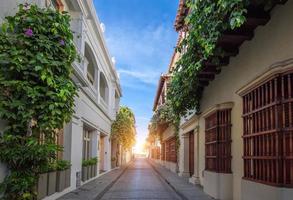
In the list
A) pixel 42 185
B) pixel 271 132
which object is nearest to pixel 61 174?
pixel 42 185

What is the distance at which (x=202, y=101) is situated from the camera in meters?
16.9

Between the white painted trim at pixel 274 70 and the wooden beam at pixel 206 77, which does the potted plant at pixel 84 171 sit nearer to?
the wooden beam at pixel 206 77

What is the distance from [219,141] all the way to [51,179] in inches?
197

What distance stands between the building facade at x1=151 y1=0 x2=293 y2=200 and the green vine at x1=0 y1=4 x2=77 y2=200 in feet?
13.0

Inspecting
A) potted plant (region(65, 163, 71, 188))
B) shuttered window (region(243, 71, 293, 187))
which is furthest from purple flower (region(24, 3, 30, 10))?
potted plant (region(65, 163, 71, 188))

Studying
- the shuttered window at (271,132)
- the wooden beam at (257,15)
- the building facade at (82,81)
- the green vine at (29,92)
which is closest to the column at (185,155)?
the building facade at (82,81)

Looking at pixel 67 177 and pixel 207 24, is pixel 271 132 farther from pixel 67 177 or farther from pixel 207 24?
pixel 67 177

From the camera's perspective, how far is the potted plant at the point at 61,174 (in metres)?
12.9

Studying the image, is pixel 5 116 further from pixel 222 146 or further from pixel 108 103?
pixel 108 103

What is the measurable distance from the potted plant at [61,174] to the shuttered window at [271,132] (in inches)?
223

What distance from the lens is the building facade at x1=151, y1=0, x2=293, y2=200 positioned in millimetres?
7668

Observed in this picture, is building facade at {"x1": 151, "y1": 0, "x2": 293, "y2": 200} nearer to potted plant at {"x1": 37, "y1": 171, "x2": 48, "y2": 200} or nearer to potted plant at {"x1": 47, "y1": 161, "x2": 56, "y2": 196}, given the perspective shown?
potted plant at {"x1": 47, "y1": 161, "x2": 56, "y2": 196}

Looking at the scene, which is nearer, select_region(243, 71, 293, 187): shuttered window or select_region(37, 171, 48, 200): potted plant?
select_region(243, 71, 293, 187): shuttered window

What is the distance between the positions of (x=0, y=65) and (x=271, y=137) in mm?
5356
